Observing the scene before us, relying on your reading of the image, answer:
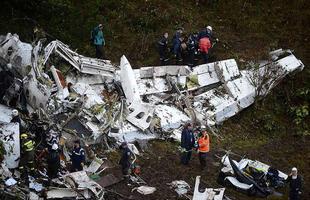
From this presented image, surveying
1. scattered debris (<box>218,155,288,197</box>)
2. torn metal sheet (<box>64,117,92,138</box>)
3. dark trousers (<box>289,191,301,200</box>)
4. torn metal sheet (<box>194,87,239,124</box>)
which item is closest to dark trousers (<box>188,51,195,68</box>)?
torn metal sheet (<box>194,87,239,124</box>)

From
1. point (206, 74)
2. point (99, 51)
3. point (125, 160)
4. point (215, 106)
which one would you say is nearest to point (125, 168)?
point (125, 160)

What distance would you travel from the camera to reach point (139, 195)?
13.7 meters

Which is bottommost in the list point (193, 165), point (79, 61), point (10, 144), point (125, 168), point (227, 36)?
point (193, 165)

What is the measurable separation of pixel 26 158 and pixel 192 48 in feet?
23.9

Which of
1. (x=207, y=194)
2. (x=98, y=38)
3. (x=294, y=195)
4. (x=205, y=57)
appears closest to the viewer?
(x=207, y=194)

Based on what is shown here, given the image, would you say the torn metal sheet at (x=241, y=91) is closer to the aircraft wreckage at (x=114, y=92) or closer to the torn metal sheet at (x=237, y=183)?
the aircraft wreckage at (x=114, y=92)

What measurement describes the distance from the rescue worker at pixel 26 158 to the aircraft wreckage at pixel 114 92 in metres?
0.15

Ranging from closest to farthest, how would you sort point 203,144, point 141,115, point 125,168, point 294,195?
1. point 294,195
2. point 125,168
3. point 203,144
4. point 141,115

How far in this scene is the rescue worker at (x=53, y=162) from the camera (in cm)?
1323

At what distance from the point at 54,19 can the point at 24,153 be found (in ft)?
25.5

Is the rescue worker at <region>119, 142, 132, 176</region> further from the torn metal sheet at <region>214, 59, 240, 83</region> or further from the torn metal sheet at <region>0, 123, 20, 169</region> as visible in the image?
the torn metal sheet at <region>214, 59, 240, 83</region>

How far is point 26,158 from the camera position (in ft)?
44.4

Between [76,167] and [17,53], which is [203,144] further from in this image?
[17,53]

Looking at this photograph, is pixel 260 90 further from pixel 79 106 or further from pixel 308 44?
pixel 79 106
